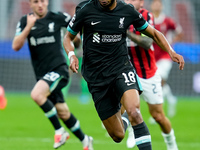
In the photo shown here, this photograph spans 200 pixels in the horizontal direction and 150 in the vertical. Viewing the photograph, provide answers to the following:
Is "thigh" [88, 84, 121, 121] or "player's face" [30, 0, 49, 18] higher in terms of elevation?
"player's face" [30, 0, 49, 18]

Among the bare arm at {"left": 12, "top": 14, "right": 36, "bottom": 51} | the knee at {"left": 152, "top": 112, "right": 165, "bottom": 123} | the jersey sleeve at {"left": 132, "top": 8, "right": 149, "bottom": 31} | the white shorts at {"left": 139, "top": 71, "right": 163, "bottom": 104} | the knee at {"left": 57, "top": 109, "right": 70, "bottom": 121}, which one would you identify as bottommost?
the knee at {"left": 57, "top": 109, "right": 70, "bottom": 121}

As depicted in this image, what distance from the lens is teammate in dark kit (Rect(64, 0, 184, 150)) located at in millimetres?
5559

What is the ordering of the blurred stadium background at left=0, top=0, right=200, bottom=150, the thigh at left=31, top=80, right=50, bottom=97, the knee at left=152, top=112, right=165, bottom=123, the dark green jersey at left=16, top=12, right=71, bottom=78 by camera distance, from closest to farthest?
the knee at left=152, top=112, right=165, bottom=123 < the thigh at left=31, top=80, right=50, bottom=97 < the dark green jersey at left=16, top=12, right=71, bottom=78 < the blurred stadium background at left=0, top=0, right=200, bottom=150

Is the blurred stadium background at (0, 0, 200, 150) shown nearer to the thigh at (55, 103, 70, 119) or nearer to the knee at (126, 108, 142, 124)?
the thigh at (55, 103, 70, 119)

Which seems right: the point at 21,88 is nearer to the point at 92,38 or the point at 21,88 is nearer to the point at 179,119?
the point at 179,119

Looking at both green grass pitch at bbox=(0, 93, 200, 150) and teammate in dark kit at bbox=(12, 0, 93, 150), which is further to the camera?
green grass pitch at bbox=(0, 93, 200, 150)

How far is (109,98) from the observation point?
19.0 feet

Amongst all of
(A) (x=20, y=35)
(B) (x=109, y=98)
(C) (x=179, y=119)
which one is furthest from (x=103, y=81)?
(C) (x=179, y=119)

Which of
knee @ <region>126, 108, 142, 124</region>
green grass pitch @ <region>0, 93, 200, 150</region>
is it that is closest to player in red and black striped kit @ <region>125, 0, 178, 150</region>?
Answer: green grass pitch @ <region>0, 93, 200, 150</region>

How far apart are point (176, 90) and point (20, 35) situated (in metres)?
10.7

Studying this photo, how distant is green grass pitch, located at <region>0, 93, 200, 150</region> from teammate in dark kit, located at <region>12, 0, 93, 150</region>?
653 mm

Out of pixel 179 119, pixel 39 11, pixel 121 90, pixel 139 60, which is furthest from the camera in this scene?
pixel 179 119

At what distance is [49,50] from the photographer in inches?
306

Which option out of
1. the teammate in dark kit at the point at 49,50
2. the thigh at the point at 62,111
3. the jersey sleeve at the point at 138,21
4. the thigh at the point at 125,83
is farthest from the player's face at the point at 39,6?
the thigh at the point at 125,83
